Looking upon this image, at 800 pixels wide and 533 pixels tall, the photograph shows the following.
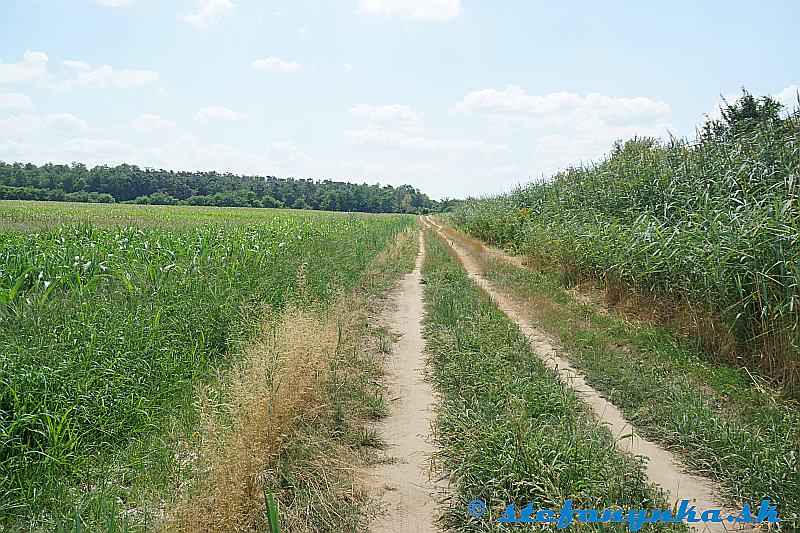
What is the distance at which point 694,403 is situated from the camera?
18.3 feet

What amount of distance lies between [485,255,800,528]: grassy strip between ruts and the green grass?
12.6 feet

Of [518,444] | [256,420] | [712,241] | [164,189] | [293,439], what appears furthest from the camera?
[164,189]

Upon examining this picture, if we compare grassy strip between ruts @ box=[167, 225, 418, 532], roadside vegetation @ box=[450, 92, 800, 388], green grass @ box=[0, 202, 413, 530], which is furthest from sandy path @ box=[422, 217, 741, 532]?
green grass @ box=[0, 202, 413, 530]

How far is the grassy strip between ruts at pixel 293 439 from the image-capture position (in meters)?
3.57

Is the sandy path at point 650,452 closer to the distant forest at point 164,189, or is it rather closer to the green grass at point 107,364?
the green grass at point 107,364

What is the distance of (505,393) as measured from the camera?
563 cm

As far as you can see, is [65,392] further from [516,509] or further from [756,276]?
[756,276]

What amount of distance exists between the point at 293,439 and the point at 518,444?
1817 millimetres

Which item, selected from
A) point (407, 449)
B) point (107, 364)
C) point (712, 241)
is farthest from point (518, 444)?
point (712, 241)

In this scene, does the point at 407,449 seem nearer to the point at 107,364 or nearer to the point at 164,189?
the point at 107,364

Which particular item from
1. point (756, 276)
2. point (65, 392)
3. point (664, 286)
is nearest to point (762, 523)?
point (756, 276)

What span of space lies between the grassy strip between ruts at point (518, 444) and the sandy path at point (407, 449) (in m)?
0.15

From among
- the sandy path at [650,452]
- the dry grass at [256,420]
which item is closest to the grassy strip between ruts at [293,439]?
the dry grass at [256,420]

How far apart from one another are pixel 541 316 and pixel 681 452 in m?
5.50
